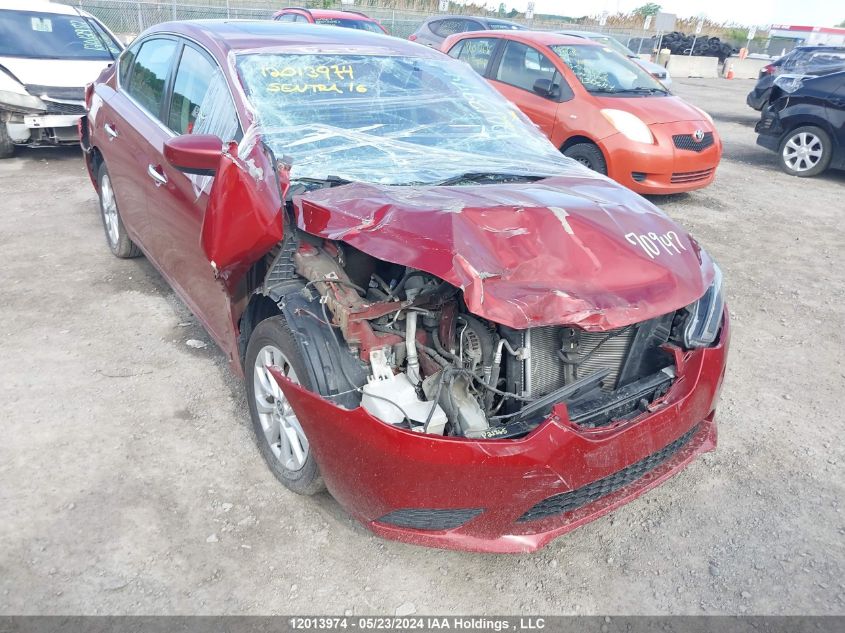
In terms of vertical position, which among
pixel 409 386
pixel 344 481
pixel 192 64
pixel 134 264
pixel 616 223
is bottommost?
pixel 134 264

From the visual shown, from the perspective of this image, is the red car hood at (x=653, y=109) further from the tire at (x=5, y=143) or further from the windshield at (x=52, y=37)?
the tire at (x=5, y=143)

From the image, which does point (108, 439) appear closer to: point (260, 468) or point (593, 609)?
point (260, 468)

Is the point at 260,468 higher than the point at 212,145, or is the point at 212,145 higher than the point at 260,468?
the point at 212,145

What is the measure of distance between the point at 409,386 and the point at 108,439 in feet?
5.21

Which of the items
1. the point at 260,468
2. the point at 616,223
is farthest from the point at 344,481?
the point at 616,223

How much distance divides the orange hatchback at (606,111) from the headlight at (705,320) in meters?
4.24

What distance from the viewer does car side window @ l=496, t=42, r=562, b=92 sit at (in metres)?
7.33

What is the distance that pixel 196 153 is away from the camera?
259 centimetres

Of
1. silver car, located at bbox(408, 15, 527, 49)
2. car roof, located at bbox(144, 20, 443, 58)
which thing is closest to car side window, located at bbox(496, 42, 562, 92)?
car roof, located at bbox(144, 20, 443, 58)

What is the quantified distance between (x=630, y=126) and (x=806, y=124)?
Result: 11.4 feet

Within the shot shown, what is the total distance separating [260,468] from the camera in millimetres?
2859

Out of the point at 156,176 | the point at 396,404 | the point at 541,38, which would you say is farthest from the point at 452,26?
the point at 396,404

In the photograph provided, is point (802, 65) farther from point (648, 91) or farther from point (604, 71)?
point (604, 71)

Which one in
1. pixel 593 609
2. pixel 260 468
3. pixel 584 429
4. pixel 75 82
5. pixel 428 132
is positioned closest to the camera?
pixel 584 429
